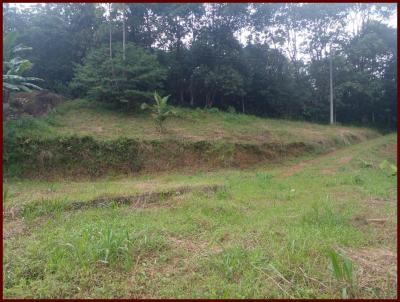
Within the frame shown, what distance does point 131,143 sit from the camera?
1127cm

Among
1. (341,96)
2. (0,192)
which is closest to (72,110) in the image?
(0,192)

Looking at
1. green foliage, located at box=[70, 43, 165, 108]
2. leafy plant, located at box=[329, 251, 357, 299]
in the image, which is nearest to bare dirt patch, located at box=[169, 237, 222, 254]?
leafy plant, located at box=[329, 251, 357, 299]

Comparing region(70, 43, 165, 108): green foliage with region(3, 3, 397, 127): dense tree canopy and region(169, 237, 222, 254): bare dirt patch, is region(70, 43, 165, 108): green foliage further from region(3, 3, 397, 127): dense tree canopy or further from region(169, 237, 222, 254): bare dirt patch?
region(169, 237, 222, 254): bare dirt patch

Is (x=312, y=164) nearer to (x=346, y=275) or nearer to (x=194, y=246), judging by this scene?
(x=194, y=246)

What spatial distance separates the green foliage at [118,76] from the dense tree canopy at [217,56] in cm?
5

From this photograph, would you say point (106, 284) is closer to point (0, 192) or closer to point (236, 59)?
point (0, 192)

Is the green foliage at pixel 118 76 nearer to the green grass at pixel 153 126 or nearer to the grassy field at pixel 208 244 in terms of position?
the green grass at pixel 153 126

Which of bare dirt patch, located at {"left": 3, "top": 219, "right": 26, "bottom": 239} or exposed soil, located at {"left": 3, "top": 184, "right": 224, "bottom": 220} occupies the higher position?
exposed soil, located at {"left": 3, "top": 184, "right": 224, "bottom": 220}

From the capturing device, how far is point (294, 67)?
26234mm

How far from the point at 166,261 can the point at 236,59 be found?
19598 millimetres

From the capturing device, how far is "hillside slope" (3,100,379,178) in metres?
10.1

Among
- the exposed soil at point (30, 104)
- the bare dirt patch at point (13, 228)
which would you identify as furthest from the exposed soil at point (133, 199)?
the exposed soil at point (30, 104)

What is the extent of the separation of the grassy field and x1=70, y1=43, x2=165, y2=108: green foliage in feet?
26.6

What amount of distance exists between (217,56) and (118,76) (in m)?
8.06
